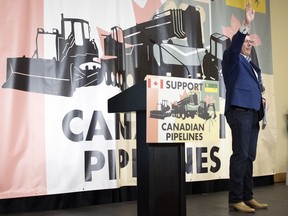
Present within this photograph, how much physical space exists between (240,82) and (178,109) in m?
1.23

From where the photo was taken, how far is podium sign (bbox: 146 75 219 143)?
1292 mm

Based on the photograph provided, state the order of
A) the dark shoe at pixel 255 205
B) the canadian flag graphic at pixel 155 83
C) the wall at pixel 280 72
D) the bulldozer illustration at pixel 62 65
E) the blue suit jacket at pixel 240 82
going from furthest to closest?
1. the wall at pixel 280 72
2. the bulldozer illustration at pixel 62 65
3. the dark shoe at pixel 255 205
4. the blue suit jacket at pixel 240 82
5. the canadian flag graphic at pixel 155 83

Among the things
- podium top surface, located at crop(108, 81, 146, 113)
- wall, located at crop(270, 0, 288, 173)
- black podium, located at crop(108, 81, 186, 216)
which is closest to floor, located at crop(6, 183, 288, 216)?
wall, located at crop(270, 0, 288, 173)

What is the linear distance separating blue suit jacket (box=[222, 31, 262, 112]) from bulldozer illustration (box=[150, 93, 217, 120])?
3.61 ft

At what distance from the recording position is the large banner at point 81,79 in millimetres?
2643

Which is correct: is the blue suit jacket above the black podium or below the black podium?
above

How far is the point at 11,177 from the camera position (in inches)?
102

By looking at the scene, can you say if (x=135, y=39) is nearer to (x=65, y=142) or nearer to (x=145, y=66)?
(x=145, y=66)

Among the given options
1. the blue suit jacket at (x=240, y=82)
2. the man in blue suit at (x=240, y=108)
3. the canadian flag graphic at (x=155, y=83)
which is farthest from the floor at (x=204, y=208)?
the canadian flag graphic at (x=155, y=83)

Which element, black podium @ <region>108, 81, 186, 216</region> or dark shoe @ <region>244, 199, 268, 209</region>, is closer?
black podium @ <region>108, 81, 186, 216</region>

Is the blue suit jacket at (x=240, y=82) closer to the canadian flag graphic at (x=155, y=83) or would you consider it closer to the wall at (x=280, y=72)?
the canadian flag graphic at (x=155, y=83)

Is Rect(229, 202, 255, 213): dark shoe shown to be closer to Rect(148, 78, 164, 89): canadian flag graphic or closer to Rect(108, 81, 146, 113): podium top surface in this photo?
Rect(108, 81, 146, 113): podium top surface

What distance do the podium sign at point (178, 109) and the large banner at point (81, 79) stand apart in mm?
1602

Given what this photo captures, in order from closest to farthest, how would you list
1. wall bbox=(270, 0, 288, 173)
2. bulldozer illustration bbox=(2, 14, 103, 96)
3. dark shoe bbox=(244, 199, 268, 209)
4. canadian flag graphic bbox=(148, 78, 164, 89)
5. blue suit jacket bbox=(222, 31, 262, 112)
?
canadian flag graphic bbox=(148, 78, 164, 89)
blue suit jacket bbox=(222, 31, 262, 112)
dark shoe bbox=(244, 199, 268, 209)
bulldozer illustration bbox=(2, 14, 103, 96)
wall bbox=(270, 0, 288, 173)
